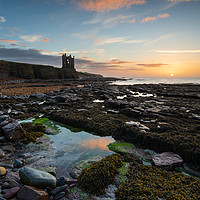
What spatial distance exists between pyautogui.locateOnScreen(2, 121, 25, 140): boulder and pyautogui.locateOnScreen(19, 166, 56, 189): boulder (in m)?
3.56

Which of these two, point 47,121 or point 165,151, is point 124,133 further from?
point 47,121

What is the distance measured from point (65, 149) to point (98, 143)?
5.48 ft

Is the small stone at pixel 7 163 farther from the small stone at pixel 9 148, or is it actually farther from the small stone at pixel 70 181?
the small stone at pixel 70 181

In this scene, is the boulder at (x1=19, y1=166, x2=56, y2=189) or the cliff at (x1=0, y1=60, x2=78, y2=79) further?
the cliff at (x1=0, y1=60, x2=78, y2=79)

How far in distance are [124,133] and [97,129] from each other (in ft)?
5.52

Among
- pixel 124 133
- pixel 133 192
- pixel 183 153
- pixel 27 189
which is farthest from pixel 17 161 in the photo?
pixel 183 153

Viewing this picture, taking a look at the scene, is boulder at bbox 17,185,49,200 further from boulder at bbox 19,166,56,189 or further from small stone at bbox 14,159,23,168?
small stone at bbox 14,159,23,168

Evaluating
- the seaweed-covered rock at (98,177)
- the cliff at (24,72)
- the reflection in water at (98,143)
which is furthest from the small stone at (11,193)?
the cliff at (24,72)

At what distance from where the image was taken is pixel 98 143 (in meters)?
7.15

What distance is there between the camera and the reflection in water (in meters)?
6.69

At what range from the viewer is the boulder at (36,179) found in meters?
3.74

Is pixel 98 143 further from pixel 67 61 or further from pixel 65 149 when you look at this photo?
pixel 67 61

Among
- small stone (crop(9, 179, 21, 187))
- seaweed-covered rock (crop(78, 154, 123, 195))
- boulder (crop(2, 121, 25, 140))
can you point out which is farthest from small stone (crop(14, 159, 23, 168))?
boulder (crop(2, 121, 25, 140))

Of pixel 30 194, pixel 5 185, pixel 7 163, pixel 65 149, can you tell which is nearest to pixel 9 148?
pixel 7 163
